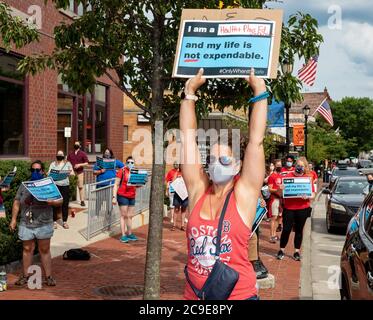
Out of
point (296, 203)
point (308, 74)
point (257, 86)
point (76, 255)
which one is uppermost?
point (308, 74)

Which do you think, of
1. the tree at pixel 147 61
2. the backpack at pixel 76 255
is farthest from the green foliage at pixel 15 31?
the backpack at pixel 76 255

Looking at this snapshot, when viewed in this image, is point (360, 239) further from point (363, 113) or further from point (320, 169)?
point (363, 113)

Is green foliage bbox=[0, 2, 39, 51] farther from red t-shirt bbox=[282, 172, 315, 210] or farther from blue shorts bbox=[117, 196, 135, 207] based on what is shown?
red t-shirt bbox=[282, 172, 315, 210]

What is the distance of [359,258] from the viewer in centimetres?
452

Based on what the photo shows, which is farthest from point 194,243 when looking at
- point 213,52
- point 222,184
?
point 213,52

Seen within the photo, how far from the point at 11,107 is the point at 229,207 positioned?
11.9 metres

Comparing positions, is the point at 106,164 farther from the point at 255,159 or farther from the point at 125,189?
the point at 255,159

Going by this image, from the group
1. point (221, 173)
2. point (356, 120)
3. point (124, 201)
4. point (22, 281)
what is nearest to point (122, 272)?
point (22, 281)

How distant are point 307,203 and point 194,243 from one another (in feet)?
23.6

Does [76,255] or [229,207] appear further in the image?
[76,255]

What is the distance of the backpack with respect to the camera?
9031mm

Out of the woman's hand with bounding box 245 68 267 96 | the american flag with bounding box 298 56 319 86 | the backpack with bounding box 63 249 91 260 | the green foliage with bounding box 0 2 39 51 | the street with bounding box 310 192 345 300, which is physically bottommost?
the street with bounding box 310 192 345 300

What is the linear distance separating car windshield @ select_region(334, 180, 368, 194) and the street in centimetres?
117

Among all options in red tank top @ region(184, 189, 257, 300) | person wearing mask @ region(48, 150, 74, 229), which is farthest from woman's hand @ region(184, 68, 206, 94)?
person wearing mask @ region(48, 150, 74, 229)
